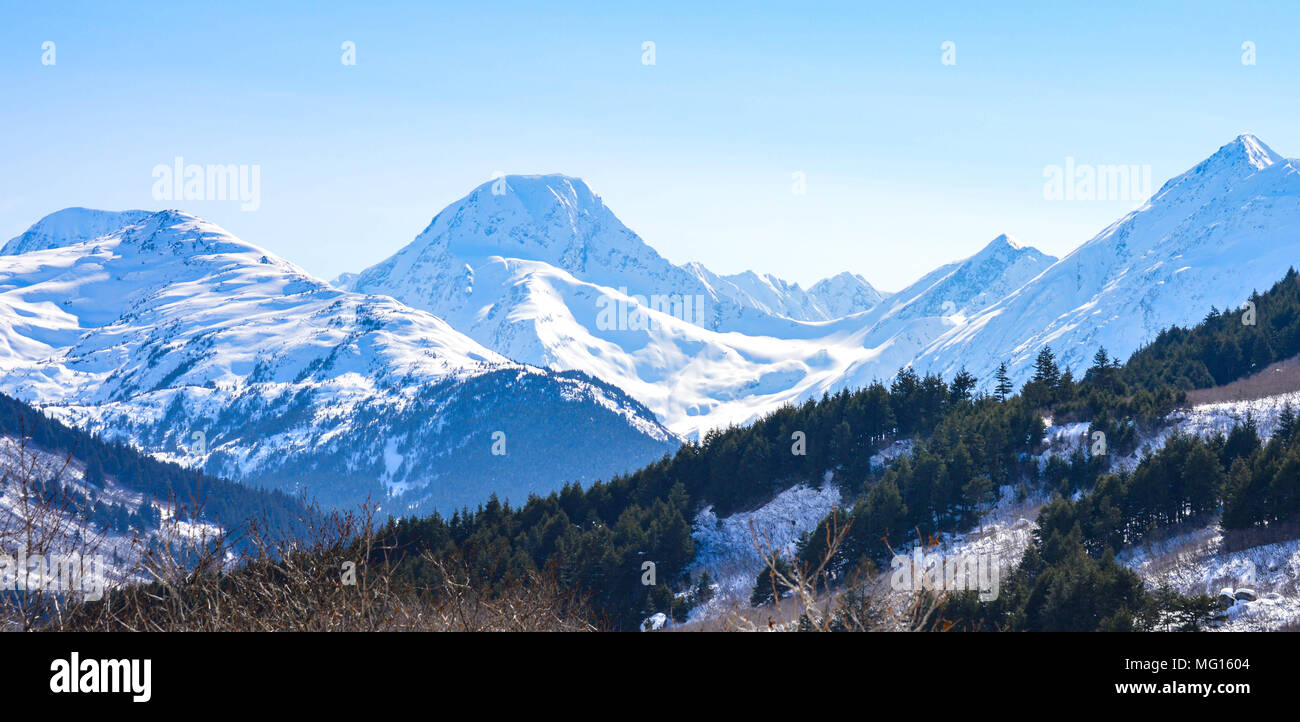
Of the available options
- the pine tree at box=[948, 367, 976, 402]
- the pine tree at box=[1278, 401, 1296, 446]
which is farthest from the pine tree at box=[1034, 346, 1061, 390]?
the pine tree at box=[1278, 401, 1296, 446]

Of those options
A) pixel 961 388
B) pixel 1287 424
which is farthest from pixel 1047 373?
pixel 1287 424

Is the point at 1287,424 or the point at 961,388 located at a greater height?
the point at 961,388

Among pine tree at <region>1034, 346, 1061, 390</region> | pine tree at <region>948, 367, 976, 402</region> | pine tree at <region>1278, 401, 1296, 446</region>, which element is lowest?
pine tree at <region>1278, 401, 1296, 446</region>

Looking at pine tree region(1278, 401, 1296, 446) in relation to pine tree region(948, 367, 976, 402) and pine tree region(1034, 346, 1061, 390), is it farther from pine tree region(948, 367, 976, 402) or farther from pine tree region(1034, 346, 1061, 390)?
pine tree region(948, 367, 976, 402)

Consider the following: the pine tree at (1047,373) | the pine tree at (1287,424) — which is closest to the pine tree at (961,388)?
the pine tree at (1047,373)

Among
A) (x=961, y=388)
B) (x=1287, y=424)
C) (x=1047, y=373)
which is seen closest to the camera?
(x=1287, y=424)

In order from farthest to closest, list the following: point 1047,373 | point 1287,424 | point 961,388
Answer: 1. point 961,388
2. point 1047,373
3. point 1287,424

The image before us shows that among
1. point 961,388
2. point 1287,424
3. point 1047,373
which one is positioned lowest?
point 1287,424

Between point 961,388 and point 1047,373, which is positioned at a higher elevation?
point 1047,373

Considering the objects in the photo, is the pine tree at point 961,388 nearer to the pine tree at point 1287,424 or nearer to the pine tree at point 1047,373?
the pine tree at point 1047,373

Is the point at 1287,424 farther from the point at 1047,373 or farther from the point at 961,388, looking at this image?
the point at 961,388

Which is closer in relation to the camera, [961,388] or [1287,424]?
[1287,424]

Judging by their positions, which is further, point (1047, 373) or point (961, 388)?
point (961, 388)

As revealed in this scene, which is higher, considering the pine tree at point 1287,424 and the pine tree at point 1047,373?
the pine tree at point 1047,373
